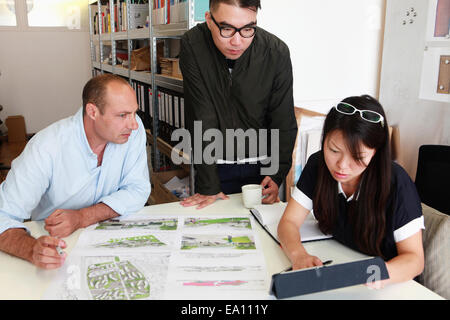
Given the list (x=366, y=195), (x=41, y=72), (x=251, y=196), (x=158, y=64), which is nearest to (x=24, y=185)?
(x=251, y=196)

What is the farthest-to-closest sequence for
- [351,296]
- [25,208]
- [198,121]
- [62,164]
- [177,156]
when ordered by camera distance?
[177,156], [198,121], [62,164], [25,208], [351,296]

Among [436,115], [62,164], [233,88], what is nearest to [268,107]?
[233,88]

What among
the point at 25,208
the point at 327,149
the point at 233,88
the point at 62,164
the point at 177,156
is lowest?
the point at 177,156

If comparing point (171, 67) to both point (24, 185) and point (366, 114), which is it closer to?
point (24, 185)

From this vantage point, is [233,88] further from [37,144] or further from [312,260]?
[312,260]

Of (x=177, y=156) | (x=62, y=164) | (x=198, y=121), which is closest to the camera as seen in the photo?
(x=62, y=164)

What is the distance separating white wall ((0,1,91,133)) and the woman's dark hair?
556 cm

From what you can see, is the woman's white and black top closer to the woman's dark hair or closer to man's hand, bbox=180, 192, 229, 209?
the woman's dark hair

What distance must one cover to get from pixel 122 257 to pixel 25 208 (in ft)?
1.36

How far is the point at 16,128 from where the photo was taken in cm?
561

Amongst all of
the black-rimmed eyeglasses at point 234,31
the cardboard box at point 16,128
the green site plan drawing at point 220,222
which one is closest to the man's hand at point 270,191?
the green site plan drawing at point 220,222

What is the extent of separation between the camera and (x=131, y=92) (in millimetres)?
1453

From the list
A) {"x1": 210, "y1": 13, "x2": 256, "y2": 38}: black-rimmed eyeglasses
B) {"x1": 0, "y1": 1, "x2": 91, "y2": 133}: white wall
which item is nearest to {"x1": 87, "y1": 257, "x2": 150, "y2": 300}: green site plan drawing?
{"x1": 210, "y1": 13, "x2": 256, "y2": 38}: black-rimmed eyeglasses

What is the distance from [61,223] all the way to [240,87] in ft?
2.92
